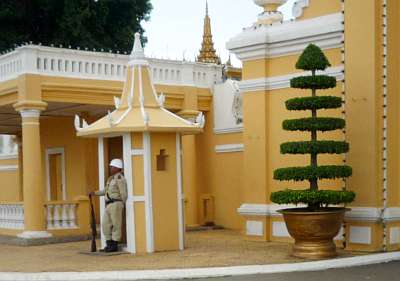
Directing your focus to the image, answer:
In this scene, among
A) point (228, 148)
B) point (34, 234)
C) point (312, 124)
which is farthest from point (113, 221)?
point (228, 148)

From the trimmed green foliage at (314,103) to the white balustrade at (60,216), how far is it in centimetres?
669

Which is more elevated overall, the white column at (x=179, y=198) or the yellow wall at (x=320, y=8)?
the yellow wall at (x=320, y=8)

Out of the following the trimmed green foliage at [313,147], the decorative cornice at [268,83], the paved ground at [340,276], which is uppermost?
the decorative cornice at [268,83]

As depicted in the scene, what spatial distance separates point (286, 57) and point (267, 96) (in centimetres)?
83

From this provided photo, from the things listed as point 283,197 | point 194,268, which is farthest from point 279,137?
point 194,268

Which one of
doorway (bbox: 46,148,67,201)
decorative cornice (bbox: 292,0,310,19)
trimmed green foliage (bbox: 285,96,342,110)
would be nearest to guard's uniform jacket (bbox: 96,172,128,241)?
trimmed green foliage (bbox: 285,96,342,110)

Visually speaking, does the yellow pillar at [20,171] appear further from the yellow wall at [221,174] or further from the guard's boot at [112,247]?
the guard's boot at [112,247]

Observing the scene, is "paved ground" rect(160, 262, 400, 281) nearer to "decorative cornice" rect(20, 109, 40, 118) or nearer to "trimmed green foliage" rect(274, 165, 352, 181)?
"trimmed green foliage" rect(274, 165, 352, 181)

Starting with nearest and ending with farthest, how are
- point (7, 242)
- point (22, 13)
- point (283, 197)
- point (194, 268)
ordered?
point (194, 268) → point (283, 197) → point (7, 242) → point (22, 13)

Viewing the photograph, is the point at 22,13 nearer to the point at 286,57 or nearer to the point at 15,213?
the point at 15,213

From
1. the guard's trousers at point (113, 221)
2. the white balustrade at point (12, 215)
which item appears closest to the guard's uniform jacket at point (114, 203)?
the guard's trousers at point (113, 221)

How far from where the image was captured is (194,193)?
733 inches

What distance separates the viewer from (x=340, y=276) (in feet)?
32.3

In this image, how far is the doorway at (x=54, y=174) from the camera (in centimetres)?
1994
